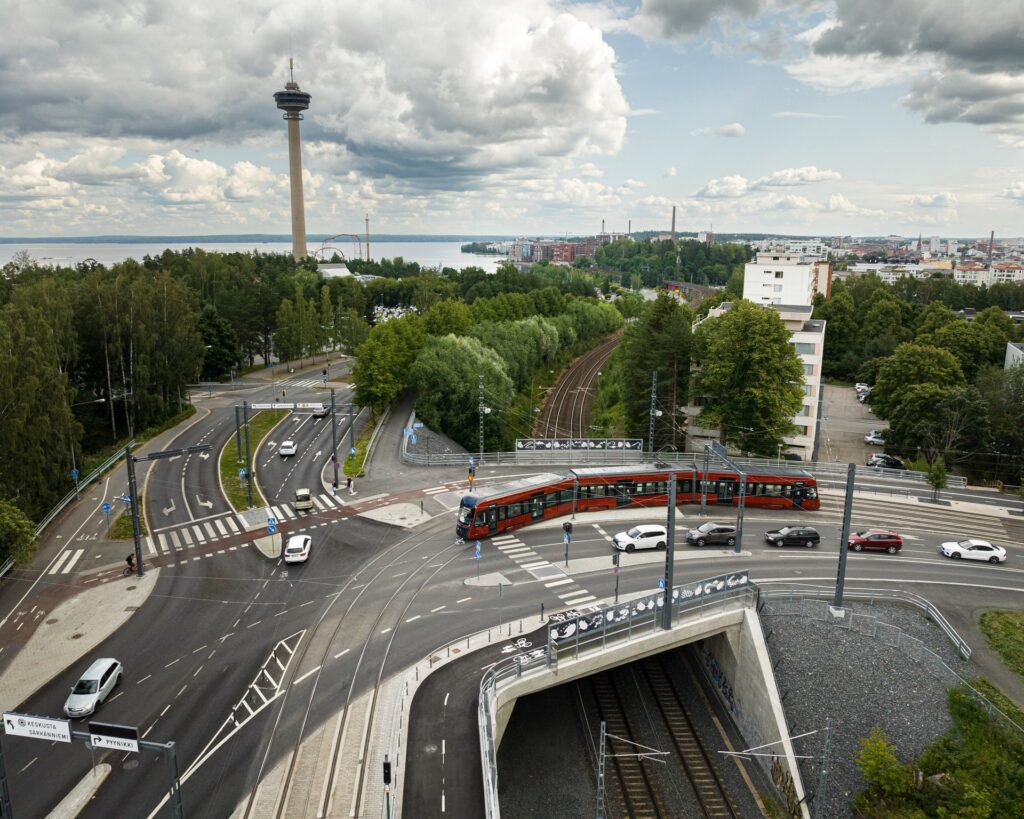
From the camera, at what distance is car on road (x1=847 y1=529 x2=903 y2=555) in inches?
1569

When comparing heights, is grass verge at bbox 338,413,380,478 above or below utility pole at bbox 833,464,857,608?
below

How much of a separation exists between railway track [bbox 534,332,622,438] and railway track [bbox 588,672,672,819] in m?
43.0

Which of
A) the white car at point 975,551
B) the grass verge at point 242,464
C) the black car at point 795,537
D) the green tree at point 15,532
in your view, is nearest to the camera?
the green tree at point 15,532

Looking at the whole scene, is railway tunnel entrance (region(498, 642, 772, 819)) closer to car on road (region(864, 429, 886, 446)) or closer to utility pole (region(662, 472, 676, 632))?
utility pole (region(662, 472, 676, 632))

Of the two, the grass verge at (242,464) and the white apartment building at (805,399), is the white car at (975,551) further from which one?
the grass verge at (242,464)

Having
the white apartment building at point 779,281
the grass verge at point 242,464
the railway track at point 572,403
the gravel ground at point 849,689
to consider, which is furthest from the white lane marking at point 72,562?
the white apartment building at point 779,281

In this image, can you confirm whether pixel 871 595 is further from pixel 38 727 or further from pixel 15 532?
pixel 15 532

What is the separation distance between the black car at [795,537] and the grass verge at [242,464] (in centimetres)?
3286

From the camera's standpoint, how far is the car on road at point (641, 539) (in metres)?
38.8

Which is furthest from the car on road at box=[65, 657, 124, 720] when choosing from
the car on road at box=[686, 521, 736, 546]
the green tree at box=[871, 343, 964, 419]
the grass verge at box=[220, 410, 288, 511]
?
the green tree at box=[871, 343, 964, 419]

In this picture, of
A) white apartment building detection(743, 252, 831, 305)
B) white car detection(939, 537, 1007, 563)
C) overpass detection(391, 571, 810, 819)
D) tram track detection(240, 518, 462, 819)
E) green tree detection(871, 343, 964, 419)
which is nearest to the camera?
tram track detection(240, 518, 462, 819)

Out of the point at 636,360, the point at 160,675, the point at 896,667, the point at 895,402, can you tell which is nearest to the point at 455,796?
the point at 160,675

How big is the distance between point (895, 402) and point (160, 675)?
64.7 metres

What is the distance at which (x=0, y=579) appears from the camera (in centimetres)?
3538
